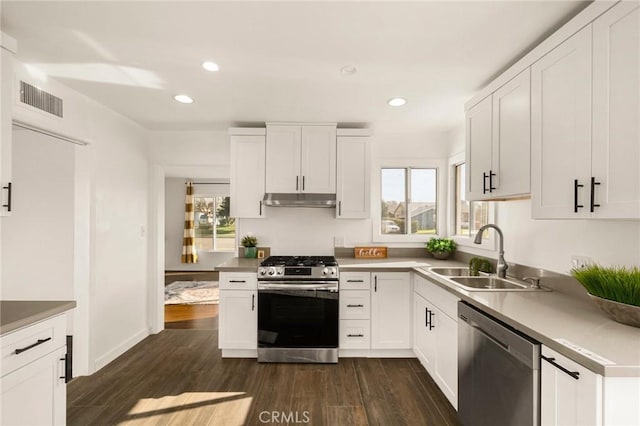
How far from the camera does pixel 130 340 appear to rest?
3.37 meters

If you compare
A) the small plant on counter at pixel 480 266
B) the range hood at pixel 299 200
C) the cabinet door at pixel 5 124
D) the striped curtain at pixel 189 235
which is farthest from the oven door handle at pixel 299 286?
the striped curtain at pixel 189 235

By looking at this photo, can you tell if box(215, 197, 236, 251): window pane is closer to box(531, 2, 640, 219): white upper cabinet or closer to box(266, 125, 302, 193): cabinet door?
box(266, 125, 302, 193): cabinet door

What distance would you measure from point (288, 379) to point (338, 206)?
5.67 feet

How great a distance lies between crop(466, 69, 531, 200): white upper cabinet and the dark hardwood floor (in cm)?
162

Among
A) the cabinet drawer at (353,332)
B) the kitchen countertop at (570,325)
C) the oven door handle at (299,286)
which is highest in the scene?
the kitchen countertop at (570,325)

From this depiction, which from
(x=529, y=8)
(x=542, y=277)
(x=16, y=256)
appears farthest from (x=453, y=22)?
(x=16, y=256)

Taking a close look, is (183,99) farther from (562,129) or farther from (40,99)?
(562,129)

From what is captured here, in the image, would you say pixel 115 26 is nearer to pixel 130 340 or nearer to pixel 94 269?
pixel 94 269

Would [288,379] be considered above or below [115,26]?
below

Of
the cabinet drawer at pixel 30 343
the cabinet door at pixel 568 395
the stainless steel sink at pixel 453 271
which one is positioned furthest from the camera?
the stainless steel sink at pixel 453 271

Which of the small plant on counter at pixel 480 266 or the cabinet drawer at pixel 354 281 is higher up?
the small plant on counter at pixel 480 266

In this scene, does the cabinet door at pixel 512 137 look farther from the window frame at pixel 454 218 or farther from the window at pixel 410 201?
the window at pixel 410 201

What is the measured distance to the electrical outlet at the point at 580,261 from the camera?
5.90ft

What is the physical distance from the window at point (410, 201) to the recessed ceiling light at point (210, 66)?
7.48ft
